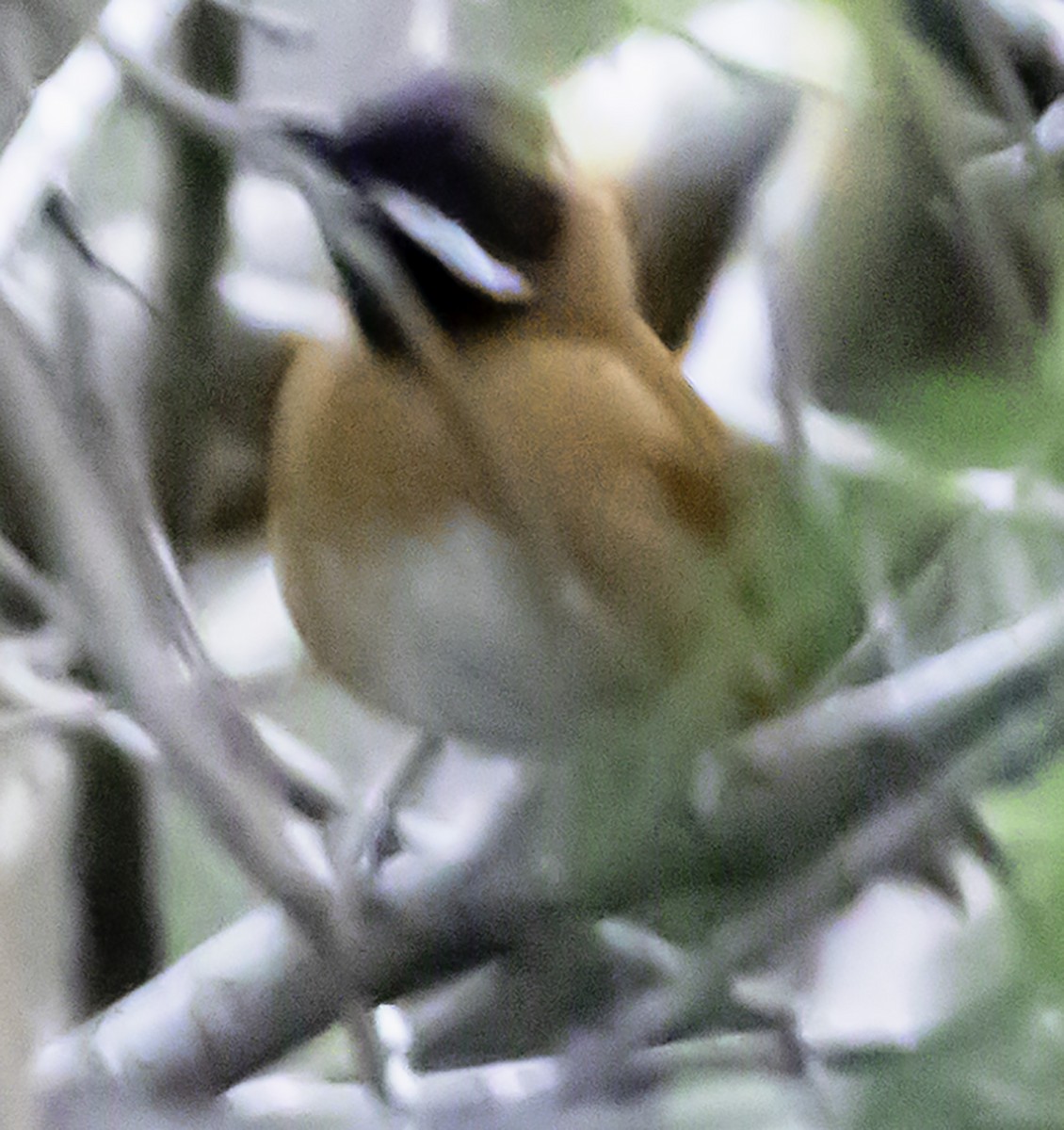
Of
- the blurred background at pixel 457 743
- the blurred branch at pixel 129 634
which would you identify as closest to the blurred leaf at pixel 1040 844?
the blurred background at pixel 457 743

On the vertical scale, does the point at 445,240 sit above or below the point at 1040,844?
above

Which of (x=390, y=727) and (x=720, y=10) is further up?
(x=720, y=10)

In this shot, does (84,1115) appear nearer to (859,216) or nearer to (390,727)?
(390,727)

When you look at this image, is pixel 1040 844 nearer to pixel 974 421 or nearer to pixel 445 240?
pixel 974 421

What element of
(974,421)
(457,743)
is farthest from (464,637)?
(974,421)

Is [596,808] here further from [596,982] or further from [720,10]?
[720,10]

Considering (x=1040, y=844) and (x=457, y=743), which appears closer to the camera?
(x=1040, y=844)

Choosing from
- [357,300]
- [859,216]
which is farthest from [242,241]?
[859,216]
